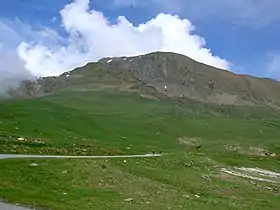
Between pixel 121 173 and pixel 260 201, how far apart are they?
14637 mm

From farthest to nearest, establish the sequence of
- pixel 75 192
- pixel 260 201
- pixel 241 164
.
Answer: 1. pixel 241 164
2. pixel 260 201
3. pixel 75 192

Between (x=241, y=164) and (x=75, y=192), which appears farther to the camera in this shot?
(x=241, y=164)

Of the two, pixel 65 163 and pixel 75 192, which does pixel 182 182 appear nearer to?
pixel 65 163

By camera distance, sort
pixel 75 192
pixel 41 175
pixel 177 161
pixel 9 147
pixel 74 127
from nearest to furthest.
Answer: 1. pixel 75 192
2. pixel 41 175
3. pixel 9 147
4. pixel 177 161
5. pixel 74 127

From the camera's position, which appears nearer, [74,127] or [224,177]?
[224,177]

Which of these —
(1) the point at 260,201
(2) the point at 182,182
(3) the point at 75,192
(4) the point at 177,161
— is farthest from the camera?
(4) the point at 177,161

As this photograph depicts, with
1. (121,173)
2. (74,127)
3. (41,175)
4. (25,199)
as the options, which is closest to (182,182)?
(121,173)

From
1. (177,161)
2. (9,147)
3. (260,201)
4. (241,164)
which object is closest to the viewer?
(260,201)

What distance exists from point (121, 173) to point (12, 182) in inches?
618

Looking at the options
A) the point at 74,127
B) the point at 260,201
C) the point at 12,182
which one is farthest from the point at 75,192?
the point at 74,127

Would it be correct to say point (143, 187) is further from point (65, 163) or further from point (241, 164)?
point (241, 164)

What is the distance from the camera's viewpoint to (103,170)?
53.4m

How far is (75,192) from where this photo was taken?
40406 mm

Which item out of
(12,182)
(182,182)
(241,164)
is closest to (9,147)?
(182,182)
